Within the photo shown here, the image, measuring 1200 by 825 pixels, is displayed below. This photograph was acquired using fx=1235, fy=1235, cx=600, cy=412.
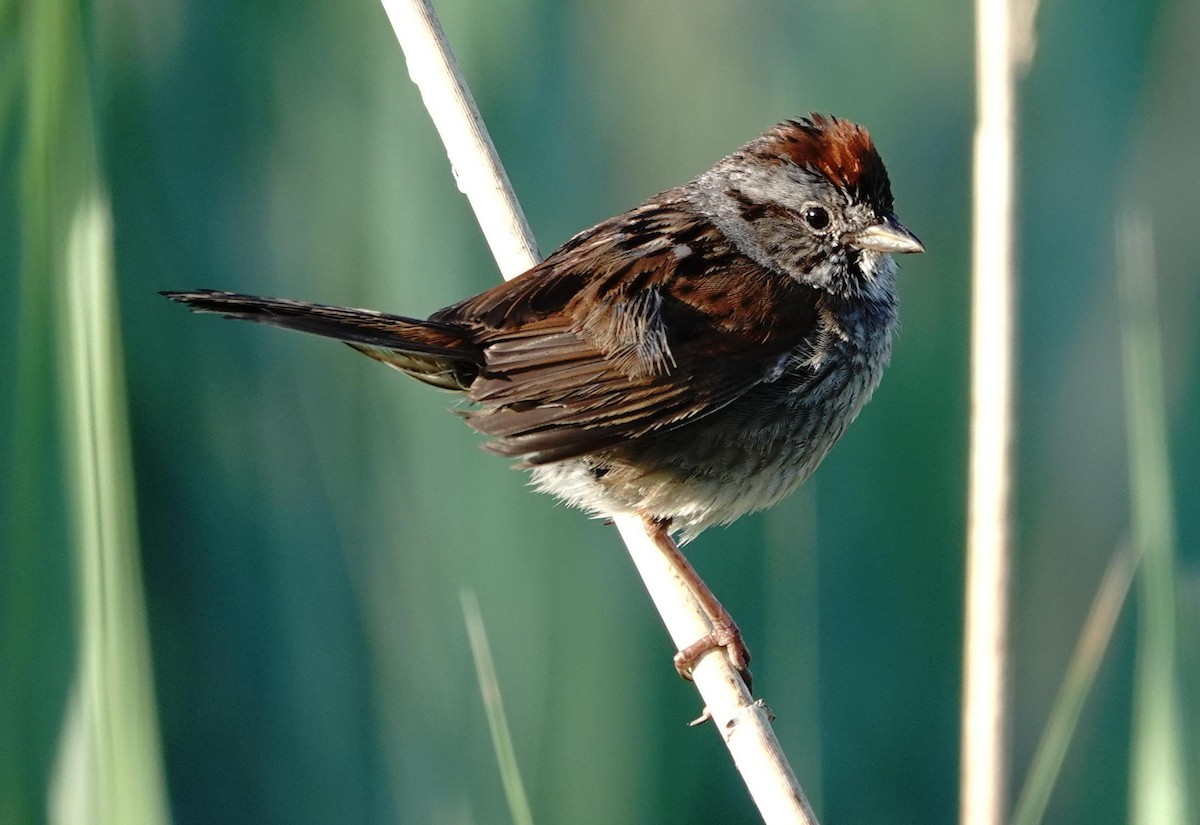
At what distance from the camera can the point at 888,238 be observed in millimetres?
1753

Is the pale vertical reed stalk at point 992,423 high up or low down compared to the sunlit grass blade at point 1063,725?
up

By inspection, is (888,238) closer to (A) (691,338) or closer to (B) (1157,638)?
(A) (691,338)

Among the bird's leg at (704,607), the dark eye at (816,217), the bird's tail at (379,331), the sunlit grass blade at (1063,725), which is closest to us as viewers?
the bird's tail at (379,331)

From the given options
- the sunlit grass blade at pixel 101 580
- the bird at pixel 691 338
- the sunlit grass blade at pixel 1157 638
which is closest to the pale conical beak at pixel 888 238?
the bird at pixel 691 338

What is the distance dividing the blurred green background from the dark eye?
0.21 meters

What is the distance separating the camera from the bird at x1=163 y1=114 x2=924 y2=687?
4.74 ft

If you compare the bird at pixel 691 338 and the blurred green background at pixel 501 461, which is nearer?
the bird at pixel 691 338

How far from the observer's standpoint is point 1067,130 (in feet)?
6.47

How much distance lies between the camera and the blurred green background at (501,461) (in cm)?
166

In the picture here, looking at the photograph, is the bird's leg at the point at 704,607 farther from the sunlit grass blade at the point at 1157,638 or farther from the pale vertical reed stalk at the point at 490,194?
the sunlit grass blade at the point at 1157,638

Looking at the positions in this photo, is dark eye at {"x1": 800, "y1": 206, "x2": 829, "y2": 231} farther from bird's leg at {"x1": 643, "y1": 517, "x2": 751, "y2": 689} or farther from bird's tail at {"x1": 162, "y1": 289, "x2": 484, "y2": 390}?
bird's tail at {"x1": 162, "y1": 289, "x2": 484, "y2": 390}

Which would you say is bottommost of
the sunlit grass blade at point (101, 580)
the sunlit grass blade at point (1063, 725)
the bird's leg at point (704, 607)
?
the sunlit grass blade at point (1063, 725)

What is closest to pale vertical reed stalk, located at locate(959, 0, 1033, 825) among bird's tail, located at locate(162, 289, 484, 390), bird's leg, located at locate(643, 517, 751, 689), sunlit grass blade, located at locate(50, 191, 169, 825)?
bird's leg, located at locate(643, 517, 751, 689)

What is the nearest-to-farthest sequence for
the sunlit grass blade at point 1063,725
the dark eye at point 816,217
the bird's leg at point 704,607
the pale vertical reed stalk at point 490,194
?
the sunlit grass blade at point 1063,725, the pale vertical reed stalk at point 490,194, the bird's leg at point 704,607, the dark eye at point 816,217
